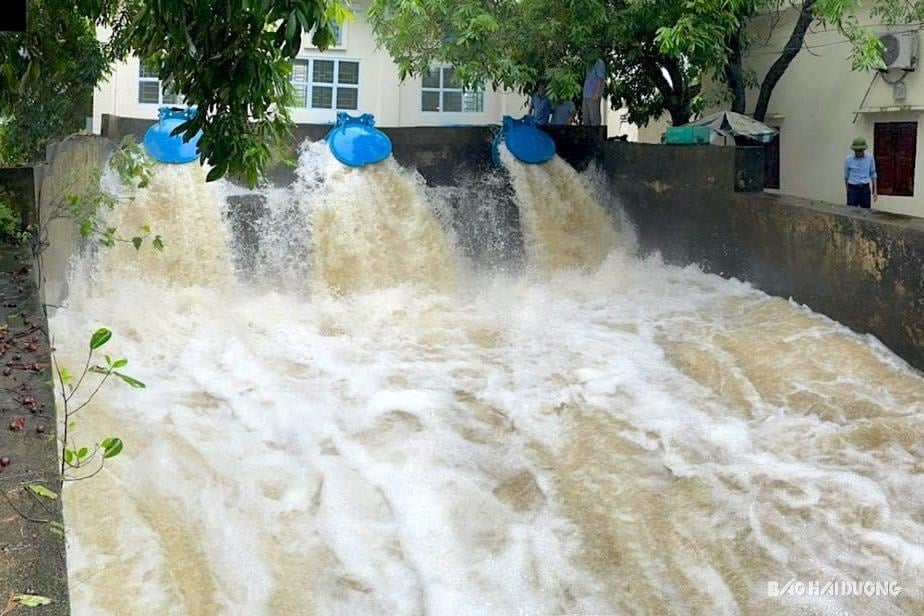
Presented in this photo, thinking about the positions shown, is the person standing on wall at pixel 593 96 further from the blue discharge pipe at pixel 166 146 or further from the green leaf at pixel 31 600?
the green leaf at pixel 31 600

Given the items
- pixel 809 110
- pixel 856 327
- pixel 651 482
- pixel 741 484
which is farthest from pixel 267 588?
pixel 809 110

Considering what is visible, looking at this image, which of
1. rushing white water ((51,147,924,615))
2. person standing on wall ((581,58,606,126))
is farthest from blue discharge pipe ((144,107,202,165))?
person standing on wall ((581,58,606,126))

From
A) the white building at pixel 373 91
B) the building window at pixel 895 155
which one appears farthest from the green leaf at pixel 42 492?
the white building at pixel 373 91

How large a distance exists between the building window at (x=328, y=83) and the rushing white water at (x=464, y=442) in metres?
3.89

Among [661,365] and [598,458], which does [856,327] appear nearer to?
[661,365]

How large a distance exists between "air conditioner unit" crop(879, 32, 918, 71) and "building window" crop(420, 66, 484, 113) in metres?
5.31

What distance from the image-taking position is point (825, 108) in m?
10.8

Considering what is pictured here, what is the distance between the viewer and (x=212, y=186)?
27.4 ft

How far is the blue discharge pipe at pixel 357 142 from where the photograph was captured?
8820 mm

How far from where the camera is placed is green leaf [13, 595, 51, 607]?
7.00 feet

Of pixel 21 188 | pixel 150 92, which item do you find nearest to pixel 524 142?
→ pixel 21 188

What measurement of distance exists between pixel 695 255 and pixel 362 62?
19.9 ft

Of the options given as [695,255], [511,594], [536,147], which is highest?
[536,147]

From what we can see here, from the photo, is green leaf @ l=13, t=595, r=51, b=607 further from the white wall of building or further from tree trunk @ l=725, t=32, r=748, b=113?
the white wall of building
